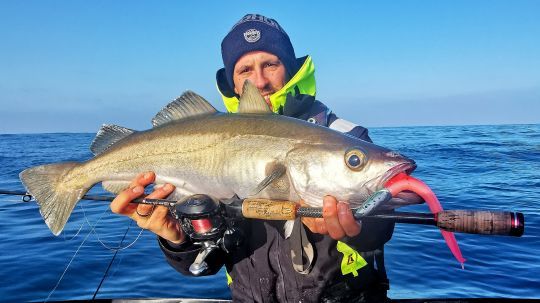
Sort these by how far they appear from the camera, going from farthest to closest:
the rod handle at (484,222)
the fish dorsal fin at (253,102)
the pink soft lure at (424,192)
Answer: the fish dorsal fin at (253,102)
the pink soft lure at (424,192)
the rod handle at (484,222)

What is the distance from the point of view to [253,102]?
3.83 metres

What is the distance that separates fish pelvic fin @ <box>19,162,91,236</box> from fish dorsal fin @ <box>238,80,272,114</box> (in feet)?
5.33

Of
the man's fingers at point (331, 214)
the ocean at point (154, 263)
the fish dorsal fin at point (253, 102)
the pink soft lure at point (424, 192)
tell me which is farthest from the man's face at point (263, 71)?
the ocean at point (154, 263)

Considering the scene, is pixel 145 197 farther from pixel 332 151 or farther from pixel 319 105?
pixel 319 105

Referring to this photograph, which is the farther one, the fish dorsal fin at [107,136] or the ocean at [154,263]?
the ocean at [154,263]

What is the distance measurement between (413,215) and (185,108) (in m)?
2.18

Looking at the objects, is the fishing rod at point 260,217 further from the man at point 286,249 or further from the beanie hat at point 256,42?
the beanie hat at point 256,42

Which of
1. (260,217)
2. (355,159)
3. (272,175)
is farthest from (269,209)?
(355,159)

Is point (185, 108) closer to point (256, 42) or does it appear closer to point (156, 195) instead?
point (156, 195)

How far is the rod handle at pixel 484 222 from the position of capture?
8.41ft

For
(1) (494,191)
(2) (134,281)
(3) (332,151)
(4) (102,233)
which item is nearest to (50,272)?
(2) (134,281)

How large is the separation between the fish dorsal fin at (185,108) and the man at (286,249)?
0.58m

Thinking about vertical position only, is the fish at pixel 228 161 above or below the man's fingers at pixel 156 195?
above

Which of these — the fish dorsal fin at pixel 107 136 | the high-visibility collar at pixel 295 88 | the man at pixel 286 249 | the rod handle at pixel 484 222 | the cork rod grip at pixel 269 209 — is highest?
the high-visibility collar at pixel 295 88
